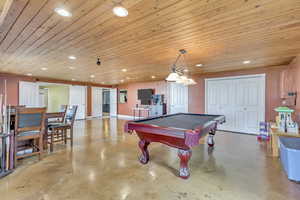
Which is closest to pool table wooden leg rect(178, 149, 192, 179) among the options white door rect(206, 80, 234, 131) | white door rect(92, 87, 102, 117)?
white door rect(206, 80, 234, 131)

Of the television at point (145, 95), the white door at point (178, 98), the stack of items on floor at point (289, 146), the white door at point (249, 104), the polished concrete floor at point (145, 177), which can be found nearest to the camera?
the polished concrete floor at point (145, 177)

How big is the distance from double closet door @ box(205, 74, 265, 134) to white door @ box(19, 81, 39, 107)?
26.8 feet

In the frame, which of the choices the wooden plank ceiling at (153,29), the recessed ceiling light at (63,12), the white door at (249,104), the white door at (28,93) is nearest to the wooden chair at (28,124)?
the wooden plank ceiling at (153,29)

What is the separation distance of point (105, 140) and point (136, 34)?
314 centimetres

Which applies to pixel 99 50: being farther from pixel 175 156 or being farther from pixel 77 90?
pixel 77 90

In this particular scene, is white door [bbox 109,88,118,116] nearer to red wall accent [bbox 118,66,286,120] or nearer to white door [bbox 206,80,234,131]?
red wall accent [bbox 118,66,286,120]

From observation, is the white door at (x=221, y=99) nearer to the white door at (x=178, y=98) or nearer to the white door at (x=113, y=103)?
the white door at (x=178, y=98)

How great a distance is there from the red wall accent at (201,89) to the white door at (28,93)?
455cm

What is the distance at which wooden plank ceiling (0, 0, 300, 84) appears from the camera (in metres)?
1.75

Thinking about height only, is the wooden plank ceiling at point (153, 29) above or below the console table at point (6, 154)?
above

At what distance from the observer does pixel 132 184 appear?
2135mm

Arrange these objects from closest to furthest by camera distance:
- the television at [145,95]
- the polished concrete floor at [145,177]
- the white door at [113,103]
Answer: the polished concrete floor at [145,177] → the television at [145,95] → the white door at [113,103]

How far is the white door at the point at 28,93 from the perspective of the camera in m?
6.86

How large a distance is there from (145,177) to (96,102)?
321 inches
